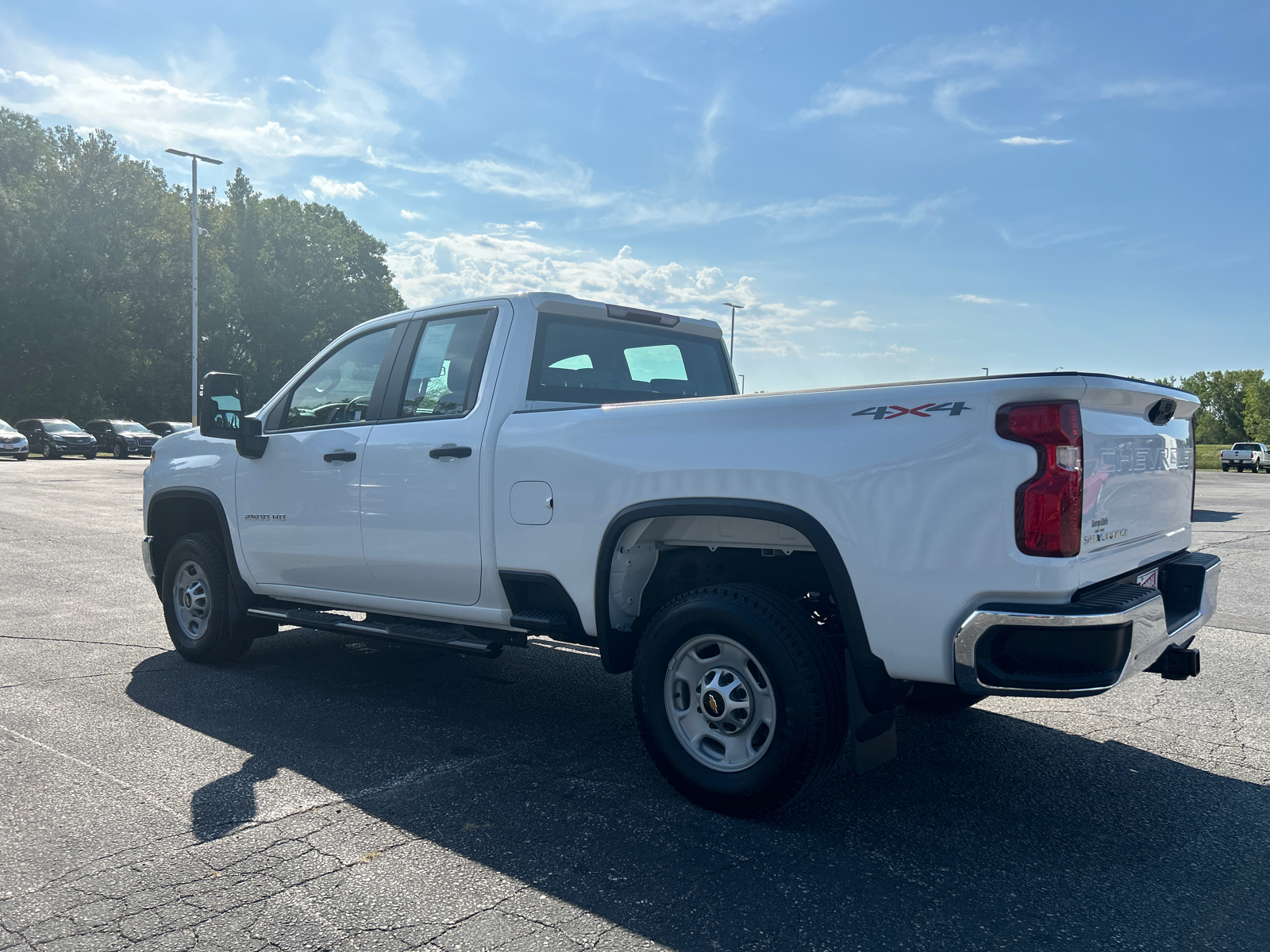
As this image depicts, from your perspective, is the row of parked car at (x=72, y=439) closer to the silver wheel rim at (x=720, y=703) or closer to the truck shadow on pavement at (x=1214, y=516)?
the truck shadow on pavement at (x=1214, y=516)

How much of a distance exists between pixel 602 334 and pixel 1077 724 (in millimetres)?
3057

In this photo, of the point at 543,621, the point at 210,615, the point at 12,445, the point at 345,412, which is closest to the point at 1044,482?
the point at 543,621

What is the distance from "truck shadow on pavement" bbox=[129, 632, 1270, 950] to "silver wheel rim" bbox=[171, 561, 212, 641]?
28.1 inches

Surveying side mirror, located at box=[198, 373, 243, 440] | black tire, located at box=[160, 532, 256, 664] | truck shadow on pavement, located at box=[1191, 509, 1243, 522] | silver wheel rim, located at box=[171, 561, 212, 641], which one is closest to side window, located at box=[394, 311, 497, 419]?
side mirror, located at box=[198, 373, 243, 440]

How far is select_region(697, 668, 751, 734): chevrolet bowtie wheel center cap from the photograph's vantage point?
144 inches

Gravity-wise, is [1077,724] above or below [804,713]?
below

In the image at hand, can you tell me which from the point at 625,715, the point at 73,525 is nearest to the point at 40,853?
the point at 625,715

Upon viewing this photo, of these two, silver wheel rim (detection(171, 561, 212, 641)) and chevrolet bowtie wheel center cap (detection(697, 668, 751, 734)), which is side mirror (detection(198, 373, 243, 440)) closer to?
silver wheel rim (detection(171, 561, 212, 641))

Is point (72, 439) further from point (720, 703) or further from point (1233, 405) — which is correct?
point (1233, 405)

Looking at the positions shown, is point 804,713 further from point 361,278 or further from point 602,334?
point 361,278

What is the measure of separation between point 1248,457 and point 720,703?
206 ft

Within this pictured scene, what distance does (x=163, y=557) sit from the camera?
21.1 feet

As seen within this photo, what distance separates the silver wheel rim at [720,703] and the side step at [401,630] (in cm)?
107

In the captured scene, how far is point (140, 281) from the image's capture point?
164 feet
